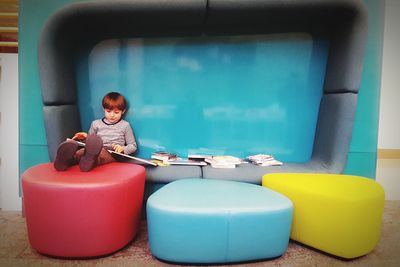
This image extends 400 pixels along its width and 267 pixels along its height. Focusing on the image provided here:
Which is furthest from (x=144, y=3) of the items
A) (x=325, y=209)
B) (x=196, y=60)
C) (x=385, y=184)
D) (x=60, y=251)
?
(x=385, y=184)

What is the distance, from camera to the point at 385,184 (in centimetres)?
386

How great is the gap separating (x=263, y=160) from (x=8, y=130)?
11.2 feet

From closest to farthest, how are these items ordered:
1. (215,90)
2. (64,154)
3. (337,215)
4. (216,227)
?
1. (216,227)
2. (337,215)
3. (64,154)
4. (215,90)

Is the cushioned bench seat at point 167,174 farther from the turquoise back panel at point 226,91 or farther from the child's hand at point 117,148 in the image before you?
the turquoise back panel at point 226,91

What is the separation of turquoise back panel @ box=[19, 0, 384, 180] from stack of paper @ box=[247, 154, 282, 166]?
0.68ft

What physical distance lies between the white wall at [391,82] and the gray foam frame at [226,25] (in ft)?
3.88

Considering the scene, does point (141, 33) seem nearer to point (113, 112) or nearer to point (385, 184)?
point (113, 112)

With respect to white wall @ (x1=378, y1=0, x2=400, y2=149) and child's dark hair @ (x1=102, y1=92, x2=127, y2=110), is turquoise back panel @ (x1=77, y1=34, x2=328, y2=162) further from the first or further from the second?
white wall @ (x1=378, y1=0, x2=400, y2=149)

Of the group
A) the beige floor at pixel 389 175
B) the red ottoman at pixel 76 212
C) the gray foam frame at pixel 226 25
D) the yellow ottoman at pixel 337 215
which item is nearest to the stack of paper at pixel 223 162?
the gray foam frame at pixel 226 25

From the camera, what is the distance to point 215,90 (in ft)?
10.9

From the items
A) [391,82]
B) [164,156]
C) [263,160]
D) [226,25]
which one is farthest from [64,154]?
[391,82]

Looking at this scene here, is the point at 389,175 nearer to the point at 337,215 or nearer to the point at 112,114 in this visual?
the point at 337,215

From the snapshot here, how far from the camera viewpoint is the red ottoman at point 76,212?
1.88 metres

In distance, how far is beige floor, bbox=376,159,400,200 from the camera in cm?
383
